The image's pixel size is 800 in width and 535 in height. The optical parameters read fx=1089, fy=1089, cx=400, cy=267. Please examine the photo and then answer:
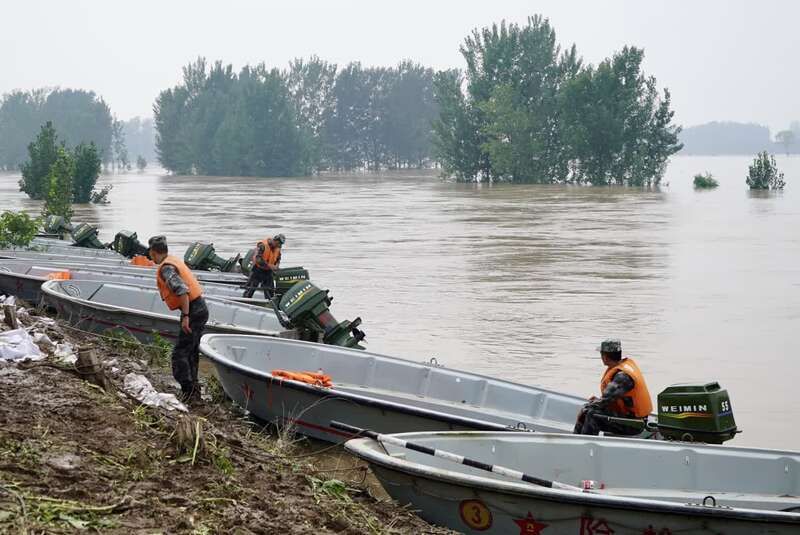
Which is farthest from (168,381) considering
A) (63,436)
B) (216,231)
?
(216,231)

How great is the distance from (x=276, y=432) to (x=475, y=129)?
75828 mm

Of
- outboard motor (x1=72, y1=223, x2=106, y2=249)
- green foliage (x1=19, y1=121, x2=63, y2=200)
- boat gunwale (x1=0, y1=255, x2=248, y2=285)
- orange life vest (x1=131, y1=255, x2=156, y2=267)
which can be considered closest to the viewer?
boat gunwale (x1=0, y1=255, x2=248, y2=285)

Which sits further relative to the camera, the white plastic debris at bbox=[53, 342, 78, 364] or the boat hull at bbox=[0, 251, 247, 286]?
the boat hull at bbox=[0, 251, 247, 286]

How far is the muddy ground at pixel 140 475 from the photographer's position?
575 cm

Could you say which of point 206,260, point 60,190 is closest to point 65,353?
point 206,260

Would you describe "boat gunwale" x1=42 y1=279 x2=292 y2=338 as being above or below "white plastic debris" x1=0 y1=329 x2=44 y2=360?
below

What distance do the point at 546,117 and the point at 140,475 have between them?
76486 mm

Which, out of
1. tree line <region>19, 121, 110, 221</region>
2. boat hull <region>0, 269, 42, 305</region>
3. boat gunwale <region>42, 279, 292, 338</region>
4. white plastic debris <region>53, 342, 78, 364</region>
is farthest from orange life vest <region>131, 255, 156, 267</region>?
tree line <region>19, 121, 110, 221</region>

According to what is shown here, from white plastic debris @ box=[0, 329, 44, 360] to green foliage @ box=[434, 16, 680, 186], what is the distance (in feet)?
225

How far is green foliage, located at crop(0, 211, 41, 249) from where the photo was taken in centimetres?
2219

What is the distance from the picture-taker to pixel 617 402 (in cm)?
899

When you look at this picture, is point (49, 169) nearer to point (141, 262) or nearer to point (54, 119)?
point (141, 262)

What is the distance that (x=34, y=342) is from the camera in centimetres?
1016

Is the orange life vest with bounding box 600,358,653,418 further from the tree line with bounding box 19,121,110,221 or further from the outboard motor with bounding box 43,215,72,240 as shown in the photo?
the tree line with bounding box 19,121,110,221
